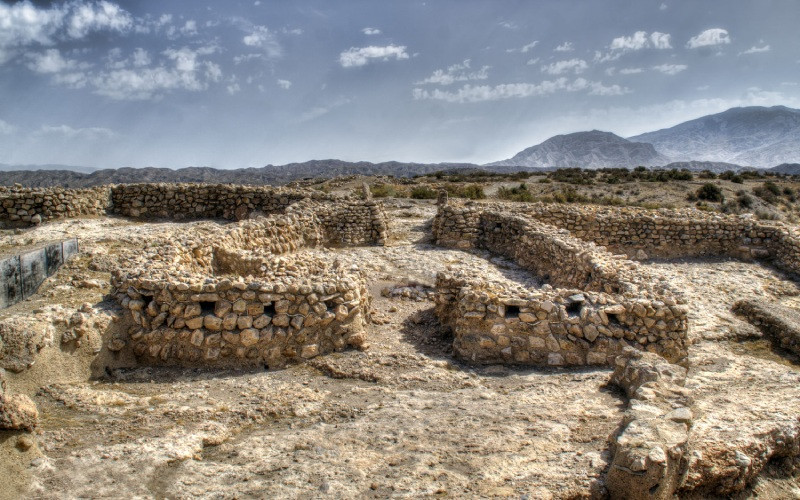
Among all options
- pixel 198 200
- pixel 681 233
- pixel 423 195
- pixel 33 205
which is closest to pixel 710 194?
pixel 423 195

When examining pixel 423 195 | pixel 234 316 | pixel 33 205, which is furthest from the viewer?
pixel 423 195

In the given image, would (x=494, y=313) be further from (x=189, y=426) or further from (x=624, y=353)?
(x=189, y=426)

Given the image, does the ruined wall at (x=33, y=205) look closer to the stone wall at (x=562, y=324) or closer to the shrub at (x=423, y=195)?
the stone wall at (x=562, y=324)

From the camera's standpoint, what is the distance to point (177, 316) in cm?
593

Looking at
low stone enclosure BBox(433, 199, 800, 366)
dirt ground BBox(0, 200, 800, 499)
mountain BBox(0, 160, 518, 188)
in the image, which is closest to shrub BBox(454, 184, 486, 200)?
low stone enclosure BBox(433, 199, 800, 366)

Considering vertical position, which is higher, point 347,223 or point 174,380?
point 347,223

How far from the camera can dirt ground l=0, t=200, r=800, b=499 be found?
12.0ft

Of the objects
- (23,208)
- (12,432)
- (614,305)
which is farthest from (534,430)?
(23,208)

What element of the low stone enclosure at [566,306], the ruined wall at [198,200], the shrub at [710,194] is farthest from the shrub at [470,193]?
the shrub at [710,194]

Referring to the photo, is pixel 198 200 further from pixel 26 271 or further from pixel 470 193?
pixel 470 193

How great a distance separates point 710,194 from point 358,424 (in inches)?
1338

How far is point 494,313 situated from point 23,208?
13696 mm

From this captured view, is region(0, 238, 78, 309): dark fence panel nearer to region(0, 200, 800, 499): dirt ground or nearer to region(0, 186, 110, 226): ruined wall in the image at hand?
region(0, 200, 800, 499): dirt ground

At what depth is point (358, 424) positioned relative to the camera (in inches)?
180
